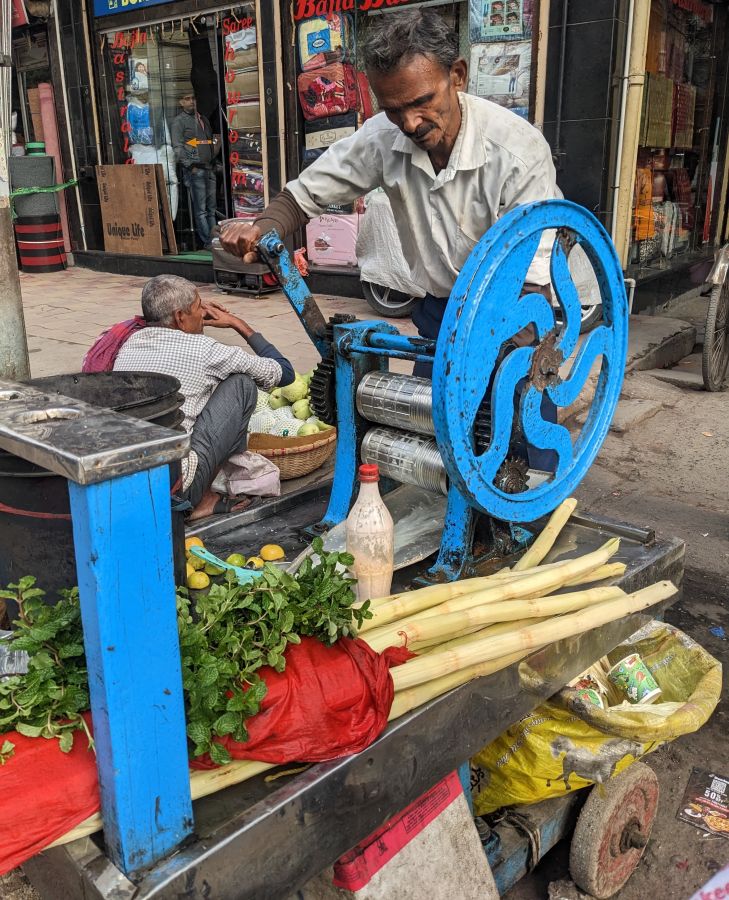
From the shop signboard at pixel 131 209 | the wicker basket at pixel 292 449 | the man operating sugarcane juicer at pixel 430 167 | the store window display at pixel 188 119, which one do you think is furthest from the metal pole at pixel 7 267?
the shop signboard at pixel 131 209

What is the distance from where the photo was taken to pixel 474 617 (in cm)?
204

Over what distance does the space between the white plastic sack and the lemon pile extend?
15.6ft

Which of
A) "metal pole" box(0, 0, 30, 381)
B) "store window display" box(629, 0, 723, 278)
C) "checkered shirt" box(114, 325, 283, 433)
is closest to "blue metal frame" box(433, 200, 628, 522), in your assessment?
"checkered shirt" box(114, 325, 283, 433)

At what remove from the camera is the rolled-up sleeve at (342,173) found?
9.40 feet

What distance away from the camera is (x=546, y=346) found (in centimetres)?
239

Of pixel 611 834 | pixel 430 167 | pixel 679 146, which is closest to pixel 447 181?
pixel 430 167

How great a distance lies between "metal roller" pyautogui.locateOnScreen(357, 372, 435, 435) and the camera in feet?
8.12

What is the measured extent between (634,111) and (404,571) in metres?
5.71

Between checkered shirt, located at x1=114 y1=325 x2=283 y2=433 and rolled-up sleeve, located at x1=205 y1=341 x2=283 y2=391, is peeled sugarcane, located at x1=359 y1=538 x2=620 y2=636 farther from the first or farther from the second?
rolled-up sleeve, located at x1=205 y1=341 x2=283 y2=391

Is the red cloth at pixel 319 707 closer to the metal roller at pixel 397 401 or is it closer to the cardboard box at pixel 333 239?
the metal roller at pixel 397 401

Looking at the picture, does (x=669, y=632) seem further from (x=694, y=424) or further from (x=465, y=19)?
(x=465, y=19)

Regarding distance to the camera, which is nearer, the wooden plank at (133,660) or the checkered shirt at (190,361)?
the wooden plank at (133,660)

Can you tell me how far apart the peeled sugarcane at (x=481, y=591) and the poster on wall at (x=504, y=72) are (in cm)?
575

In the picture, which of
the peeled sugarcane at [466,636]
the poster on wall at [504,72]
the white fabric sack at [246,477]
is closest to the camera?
the peeled sugarcane at [466,636]
